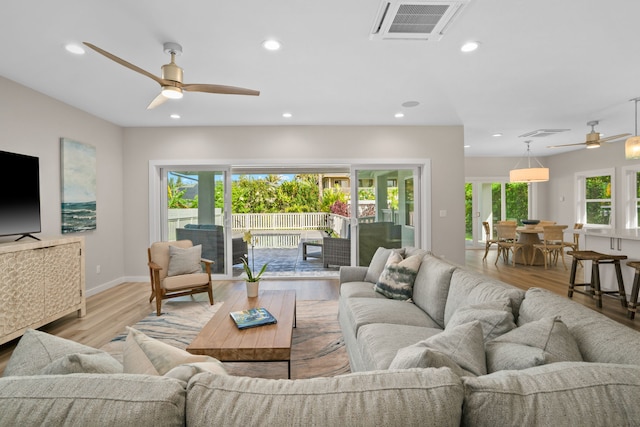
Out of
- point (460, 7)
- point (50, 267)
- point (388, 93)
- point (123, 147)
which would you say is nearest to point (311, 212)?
point (123, 147)

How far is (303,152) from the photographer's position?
5.57 meters

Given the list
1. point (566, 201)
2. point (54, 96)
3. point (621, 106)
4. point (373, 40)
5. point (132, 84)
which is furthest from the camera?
point (566, 201)

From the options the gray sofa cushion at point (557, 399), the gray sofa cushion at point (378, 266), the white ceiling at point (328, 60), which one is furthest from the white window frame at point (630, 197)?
the gray sofa cushion at point (557, 399)

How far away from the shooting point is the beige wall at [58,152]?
3.59 metres

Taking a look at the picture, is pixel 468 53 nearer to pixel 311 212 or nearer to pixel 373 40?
pixel 373 40

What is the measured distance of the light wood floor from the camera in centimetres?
334

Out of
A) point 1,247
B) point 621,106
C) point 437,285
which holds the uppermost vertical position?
point 621,106

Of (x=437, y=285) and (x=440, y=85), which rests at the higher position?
(x=440, y=85)

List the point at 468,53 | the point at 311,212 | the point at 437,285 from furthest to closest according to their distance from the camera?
the point at 311,212
the point at 468,53
the point at 437,285

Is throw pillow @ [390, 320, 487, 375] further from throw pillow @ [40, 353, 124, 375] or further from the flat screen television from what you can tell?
the flat screen television

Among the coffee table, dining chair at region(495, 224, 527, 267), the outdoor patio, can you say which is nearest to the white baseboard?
the outdoor patio

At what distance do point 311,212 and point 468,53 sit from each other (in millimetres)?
9376

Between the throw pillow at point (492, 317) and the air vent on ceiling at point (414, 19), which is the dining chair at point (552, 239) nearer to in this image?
the air vent on ceiling at point (414, 19)

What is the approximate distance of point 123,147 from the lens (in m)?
5.51
